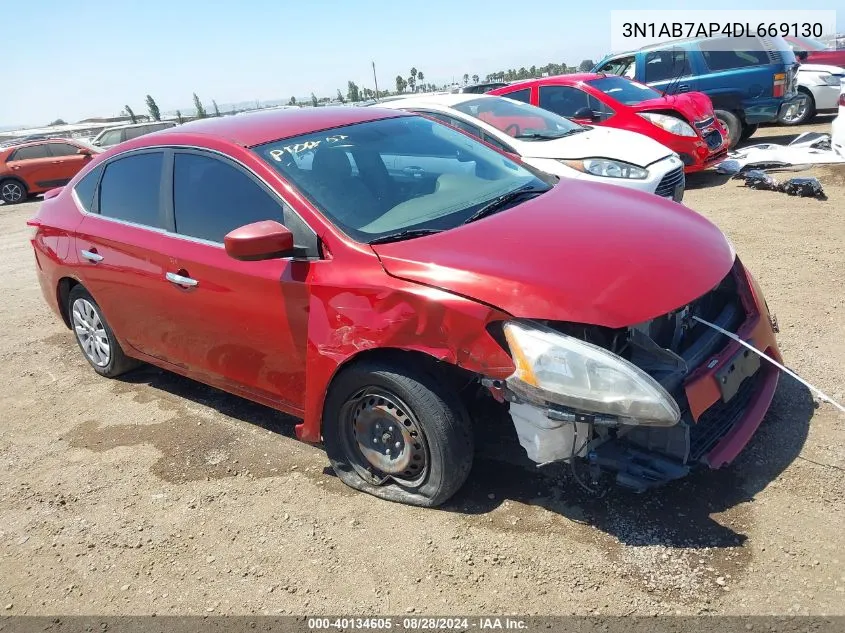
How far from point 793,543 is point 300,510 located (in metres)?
2.06

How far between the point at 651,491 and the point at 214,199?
101 inches

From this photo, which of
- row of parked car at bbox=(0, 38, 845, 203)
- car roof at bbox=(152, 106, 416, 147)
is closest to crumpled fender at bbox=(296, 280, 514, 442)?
car roof at bbox=(152, 106, 416, 147)

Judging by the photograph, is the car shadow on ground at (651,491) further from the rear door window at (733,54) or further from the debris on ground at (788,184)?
the rear door window at (733,54)

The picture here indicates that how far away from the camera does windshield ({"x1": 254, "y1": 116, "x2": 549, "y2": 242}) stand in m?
3.15

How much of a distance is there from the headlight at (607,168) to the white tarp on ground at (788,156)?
3.49 meters

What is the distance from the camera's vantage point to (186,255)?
3.59 m

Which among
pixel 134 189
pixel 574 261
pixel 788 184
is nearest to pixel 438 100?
pixel 788 184

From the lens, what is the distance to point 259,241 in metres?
2.89

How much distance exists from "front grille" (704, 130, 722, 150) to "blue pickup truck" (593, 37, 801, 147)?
198cm

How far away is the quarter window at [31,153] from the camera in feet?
55.3

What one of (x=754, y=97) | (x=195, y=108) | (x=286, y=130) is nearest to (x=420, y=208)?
(x=286, y=130)

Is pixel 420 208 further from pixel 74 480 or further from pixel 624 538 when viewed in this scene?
pixel 74 480

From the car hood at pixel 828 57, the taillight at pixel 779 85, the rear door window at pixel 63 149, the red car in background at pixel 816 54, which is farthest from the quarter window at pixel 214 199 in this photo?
the car hood at pixel 828 57

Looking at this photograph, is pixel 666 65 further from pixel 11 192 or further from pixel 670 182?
pixel 11 192
